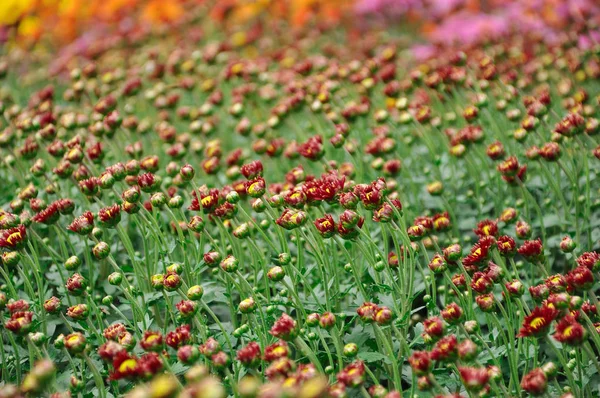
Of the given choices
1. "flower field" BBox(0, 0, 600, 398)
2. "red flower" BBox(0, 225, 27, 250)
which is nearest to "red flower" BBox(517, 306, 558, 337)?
"flower field" BBox(0, 0, 600, 398)

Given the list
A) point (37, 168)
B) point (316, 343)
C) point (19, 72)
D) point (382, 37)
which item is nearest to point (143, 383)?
point (316, 343)

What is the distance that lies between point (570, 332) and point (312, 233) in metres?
0.79

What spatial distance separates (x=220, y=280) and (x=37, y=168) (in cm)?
77

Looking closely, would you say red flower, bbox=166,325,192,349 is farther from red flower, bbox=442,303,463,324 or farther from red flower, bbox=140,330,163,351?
red flower, bbox=442,303,463,324

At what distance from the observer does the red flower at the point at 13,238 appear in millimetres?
1914

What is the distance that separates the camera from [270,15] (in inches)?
234

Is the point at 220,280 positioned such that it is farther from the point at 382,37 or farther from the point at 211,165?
the point at 382,37

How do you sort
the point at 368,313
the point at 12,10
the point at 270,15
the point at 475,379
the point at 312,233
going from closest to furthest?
the point at 475,379, the point at 368,313, the point at 312,233, the point at 12,10, the point at 270,15

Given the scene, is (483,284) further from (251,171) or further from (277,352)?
(251,171)

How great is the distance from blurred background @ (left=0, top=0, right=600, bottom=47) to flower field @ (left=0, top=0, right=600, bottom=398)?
0.37 m

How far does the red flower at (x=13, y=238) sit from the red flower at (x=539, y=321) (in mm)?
1360

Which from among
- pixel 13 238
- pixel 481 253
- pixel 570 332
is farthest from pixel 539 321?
pixel 13 238

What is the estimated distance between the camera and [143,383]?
60.3 inches

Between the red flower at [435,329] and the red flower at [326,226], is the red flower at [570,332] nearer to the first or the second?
the red flower at [435,329]
